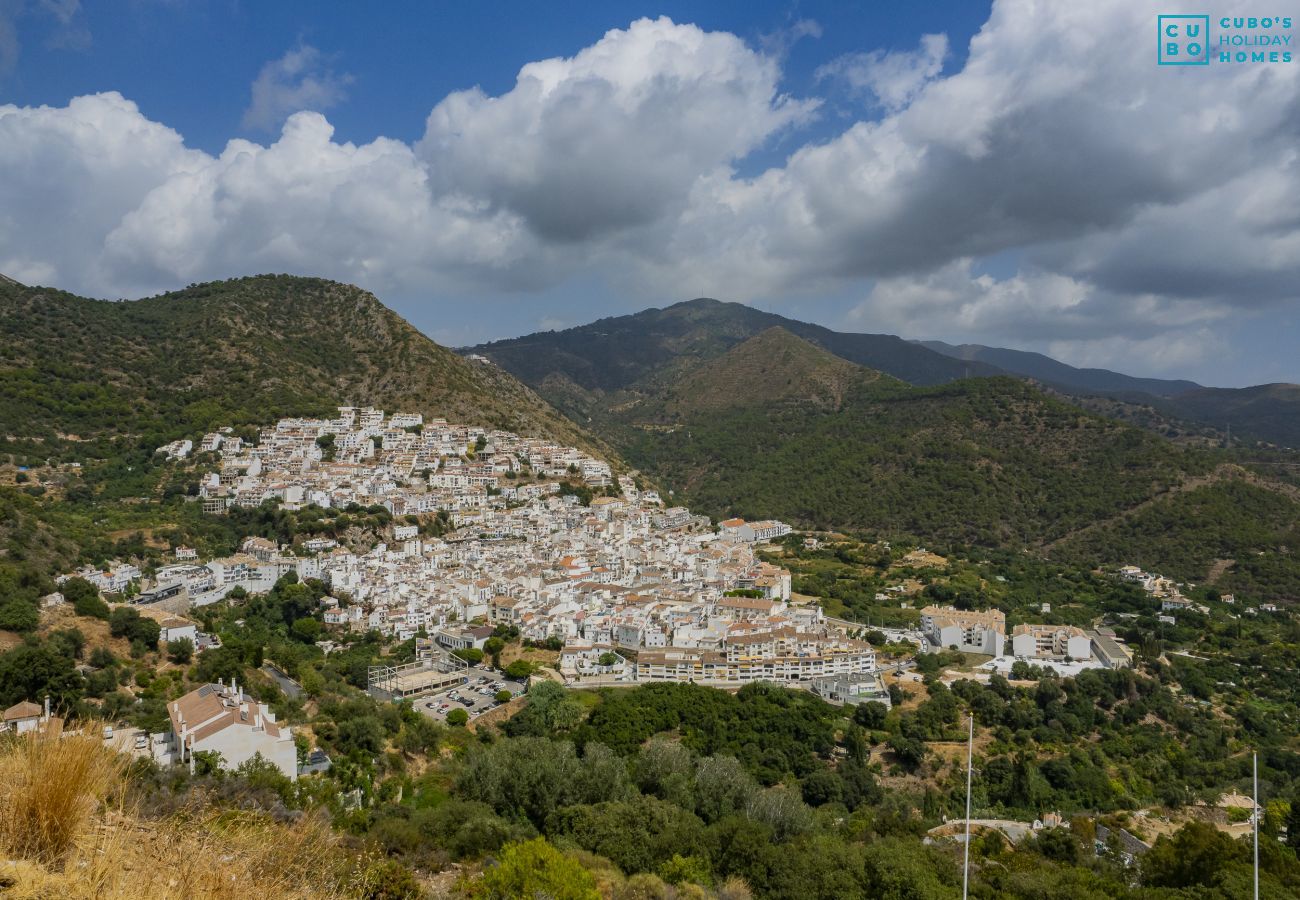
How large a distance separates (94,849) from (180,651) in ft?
62.4

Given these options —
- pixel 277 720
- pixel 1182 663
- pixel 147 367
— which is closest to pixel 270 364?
pixel 147 367

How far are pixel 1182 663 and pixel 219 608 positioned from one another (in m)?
35.7

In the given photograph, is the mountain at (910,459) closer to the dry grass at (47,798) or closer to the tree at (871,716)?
the tree at (871,716)

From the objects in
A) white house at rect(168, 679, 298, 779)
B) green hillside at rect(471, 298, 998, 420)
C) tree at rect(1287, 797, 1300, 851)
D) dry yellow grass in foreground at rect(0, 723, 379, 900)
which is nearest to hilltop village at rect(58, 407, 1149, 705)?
tree at rect(1287, 797, 1300, 851)

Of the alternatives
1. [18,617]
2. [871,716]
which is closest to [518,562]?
[871,716]

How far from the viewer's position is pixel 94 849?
3023 mm

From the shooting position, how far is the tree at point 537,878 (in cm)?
745

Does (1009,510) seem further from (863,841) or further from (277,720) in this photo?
(277,720)

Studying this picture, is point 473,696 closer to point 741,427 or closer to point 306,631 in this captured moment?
point 306,631

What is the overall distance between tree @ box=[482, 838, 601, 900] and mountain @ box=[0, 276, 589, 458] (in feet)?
127

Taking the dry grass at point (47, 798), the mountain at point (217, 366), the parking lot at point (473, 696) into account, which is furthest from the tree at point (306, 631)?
the dry grass at point (47, 798)

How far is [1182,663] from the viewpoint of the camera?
29.8 metres

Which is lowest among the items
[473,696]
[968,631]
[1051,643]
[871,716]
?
[871,716]

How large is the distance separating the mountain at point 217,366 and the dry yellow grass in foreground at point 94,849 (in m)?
41.4
